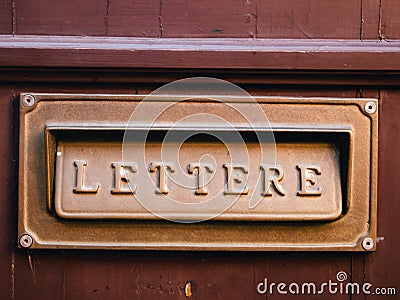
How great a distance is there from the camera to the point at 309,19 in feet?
3.39

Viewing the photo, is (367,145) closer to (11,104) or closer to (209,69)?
(209,69)

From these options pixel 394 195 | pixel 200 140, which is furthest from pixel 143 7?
pixel 394 195

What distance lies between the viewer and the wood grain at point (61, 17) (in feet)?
3.35

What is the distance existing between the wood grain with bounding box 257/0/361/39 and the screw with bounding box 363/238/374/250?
15.8 inches

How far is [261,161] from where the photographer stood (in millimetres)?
1000

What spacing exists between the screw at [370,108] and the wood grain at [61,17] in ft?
1.77

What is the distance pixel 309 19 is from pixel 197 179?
0.39 meters

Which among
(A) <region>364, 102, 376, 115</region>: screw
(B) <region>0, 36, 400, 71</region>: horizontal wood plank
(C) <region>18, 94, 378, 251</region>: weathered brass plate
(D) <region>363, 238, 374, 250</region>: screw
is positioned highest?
(B) <region>0, 36, 400, 71</region>: horizontal wood plank

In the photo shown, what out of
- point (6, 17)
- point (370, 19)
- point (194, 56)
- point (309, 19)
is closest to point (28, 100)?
point (6, 17)

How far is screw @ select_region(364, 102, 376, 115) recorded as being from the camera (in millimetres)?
1021

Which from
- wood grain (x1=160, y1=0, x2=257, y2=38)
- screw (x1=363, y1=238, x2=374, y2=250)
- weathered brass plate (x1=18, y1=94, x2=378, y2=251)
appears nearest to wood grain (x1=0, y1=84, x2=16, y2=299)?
weathered brass plate (x1=18, y1=94, x2=378, y2=251)

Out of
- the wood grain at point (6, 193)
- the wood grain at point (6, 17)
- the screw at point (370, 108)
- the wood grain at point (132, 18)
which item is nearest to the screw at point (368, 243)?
the screw at point (370, 108)

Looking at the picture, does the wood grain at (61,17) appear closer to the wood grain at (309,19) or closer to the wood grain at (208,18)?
the wood grain at (208,18)

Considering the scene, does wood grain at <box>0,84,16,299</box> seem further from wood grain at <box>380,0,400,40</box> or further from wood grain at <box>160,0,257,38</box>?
wood grain at <box>380,0,400,40</box>
